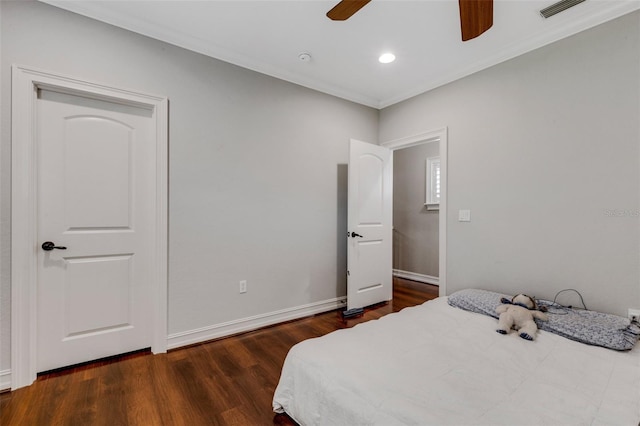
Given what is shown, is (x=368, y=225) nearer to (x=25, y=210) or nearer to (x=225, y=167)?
(x=225, y=167)

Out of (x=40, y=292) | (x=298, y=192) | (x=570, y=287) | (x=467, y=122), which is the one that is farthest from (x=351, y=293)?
(x=40, y=292)

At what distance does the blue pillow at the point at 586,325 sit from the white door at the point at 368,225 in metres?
1.30

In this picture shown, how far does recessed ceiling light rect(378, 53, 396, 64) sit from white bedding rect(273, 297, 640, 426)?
2.35m

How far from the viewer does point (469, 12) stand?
1595mm

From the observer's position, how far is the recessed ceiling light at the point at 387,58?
2695mm

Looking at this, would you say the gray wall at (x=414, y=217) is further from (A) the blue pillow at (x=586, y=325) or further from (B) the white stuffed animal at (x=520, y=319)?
(B) the white stuffed animal at (x=520, y=319)

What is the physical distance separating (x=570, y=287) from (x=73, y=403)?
11.5ft

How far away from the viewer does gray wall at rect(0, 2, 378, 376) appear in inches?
78.2

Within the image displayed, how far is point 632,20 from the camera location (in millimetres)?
1988

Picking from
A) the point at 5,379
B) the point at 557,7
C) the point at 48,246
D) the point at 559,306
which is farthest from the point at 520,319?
the point at 5,379

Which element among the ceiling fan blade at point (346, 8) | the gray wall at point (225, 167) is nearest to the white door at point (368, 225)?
the gray wall at point (225, 167)

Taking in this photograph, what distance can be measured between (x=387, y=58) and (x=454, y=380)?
2646 mm

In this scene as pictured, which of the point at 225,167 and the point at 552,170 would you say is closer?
the point at 552,170

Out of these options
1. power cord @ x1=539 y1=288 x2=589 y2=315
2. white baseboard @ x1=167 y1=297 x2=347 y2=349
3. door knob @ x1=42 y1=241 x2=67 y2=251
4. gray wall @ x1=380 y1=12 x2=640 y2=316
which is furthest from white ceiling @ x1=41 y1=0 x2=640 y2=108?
white baseboard @ x1=167 y1=297 x2=347 y2=349
